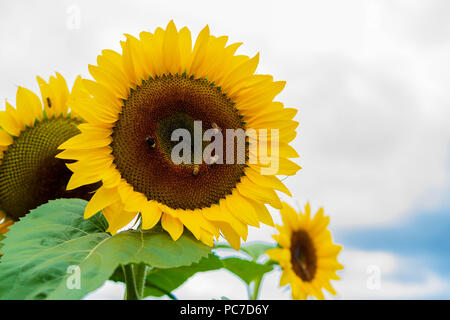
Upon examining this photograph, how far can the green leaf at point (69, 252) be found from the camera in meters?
1.47

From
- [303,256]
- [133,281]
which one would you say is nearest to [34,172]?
[133,281]

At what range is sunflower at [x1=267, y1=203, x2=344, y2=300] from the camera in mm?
4145

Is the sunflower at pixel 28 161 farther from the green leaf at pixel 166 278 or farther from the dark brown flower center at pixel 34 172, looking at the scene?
the green leaf at pixel 166 278

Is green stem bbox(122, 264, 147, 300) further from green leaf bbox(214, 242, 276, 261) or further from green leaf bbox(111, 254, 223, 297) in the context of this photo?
green leaf bbox(214, 242, 276, 261)

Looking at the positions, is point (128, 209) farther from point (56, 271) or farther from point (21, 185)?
point (21, 185)

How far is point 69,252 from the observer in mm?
1705

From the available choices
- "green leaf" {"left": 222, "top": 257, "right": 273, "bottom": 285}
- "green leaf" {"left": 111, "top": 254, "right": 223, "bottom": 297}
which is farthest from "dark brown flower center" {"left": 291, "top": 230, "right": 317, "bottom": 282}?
"green leaf" {"left": 111, "top": 254, "right": 223, "bottom": 297}

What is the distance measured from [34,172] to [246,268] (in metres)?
1.80

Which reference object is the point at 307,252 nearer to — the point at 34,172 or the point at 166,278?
the point at 166,278

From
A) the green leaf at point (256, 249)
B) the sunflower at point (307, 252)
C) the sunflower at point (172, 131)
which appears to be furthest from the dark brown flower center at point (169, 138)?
the green leaf at point (256, 249)

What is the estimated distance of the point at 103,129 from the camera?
80.1 inches

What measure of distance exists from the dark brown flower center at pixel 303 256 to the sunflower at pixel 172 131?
2.30 m

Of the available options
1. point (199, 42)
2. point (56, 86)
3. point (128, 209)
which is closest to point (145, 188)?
point (128, 209)

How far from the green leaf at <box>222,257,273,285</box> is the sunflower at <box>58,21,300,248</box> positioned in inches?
51.3
